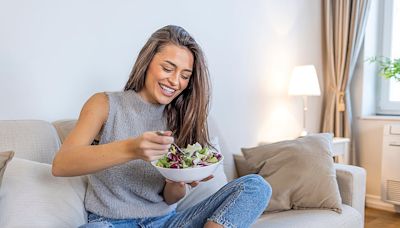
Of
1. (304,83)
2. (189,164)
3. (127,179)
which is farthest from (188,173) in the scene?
(304,83)

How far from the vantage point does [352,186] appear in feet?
6.07

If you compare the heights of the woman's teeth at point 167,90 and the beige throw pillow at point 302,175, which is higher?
the woman's teeth at point 167,90

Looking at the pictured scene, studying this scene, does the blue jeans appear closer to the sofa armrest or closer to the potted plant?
the sofa armrest

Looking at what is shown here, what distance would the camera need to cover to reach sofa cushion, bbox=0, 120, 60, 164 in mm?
1393

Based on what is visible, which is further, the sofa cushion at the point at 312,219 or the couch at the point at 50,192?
the sofa cushion at the point at 312,219

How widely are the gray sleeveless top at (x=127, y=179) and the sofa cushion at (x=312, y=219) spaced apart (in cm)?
48

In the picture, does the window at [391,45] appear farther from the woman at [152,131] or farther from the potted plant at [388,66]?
the woman at [152,131]

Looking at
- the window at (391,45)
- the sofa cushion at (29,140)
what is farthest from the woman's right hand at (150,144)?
the window at (391,45)

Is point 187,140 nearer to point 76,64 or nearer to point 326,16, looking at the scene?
point 76,64

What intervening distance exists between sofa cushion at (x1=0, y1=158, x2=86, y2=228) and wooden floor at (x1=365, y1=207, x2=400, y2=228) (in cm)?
219

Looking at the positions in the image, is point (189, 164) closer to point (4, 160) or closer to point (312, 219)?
point (4, 160)

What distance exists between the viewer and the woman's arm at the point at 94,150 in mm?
928

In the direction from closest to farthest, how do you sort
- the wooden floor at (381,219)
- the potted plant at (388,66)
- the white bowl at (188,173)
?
1. the white bowl at (188,173)
2. the wooden floor at (381,219)
3. the potted plant at (388,66)

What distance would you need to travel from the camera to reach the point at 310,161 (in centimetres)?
183
